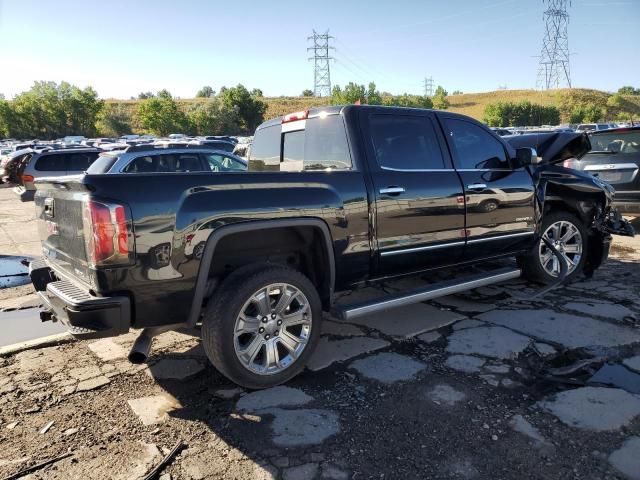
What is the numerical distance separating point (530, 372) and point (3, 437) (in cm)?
347

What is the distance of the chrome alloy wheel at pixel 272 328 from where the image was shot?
3.34m

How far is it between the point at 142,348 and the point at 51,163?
15.9 metres

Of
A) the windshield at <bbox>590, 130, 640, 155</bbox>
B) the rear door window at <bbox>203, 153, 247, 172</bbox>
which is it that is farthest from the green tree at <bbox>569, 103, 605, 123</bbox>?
the rear door window at <bbox>203, 153, 247, 172</bbox>

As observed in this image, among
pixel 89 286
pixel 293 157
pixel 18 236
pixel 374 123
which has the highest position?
pixel 374 123

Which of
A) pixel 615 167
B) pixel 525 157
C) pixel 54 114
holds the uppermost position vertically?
pixel 54 114

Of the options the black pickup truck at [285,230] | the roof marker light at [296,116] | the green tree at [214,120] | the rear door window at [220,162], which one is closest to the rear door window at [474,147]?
the black pickup truck at [285,230]

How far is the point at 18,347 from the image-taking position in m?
4.18

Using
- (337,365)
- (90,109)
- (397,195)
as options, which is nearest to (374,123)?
(397,195)

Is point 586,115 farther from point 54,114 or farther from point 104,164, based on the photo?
point 104,164

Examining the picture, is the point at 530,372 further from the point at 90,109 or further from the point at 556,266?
the point at 90,109

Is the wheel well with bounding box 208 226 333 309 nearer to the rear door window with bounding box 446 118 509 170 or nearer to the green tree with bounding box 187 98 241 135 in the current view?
the rear door window with bounding box 446 118 509 170

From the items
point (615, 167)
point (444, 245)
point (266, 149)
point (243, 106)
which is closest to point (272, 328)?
point (444, 245)

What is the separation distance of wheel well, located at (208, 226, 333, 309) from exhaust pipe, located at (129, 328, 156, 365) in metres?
0.54

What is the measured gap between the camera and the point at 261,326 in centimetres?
339
